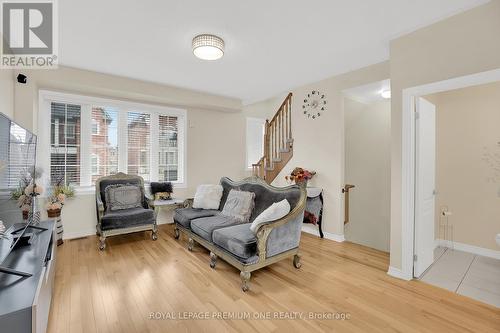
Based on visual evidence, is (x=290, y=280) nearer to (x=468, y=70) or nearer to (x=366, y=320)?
(x=366, y=320)

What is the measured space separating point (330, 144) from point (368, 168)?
1070 mm

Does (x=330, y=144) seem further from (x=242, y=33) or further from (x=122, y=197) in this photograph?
(x=122, y=197)

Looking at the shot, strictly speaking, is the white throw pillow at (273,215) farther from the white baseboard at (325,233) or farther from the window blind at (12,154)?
the window blind at (12,154)

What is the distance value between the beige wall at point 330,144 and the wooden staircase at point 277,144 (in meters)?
0.50

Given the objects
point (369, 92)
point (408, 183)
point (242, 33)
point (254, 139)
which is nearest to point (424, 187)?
point (408, 183)

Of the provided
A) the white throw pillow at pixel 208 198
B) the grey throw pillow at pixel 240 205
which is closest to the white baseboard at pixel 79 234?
the white throw pillow at pixel 208 198

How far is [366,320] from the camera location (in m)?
1.93

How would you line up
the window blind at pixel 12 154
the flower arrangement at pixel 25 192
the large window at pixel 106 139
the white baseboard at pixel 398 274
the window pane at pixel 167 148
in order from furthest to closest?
the window pane at pixel 167 148 → the large window at pixel 106 139 → the white baseboard at pixel 398 274 → the flower arrangement at pixel 25 192 → the window blind at pixel 12 154

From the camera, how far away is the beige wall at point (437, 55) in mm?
2043

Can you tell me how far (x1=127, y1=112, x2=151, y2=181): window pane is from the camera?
446 centimetres

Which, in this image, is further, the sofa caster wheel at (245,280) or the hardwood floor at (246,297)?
the sofa caster wheel at (245,280)

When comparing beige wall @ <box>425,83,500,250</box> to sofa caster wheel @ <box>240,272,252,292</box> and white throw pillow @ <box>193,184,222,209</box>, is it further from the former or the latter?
white throw pillow @ <box>193,184,222,209</box>

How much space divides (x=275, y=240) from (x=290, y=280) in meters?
0.47

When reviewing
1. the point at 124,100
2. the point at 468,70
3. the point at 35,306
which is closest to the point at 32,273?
the point at 35,306
